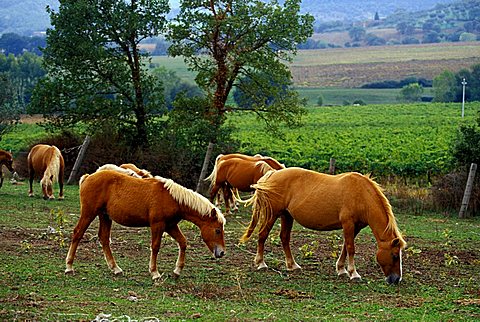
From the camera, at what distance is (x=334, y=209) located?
1112cm

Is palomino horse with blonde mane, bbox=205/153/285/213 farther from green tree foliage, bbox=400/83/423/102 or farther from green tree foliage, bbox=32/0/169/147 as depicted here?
green tree foliage, bbox=400/83/423/102

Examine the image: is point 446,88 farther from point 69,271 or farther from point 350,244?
point 69,271

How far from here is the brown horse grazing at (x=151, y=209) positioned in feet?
34.7

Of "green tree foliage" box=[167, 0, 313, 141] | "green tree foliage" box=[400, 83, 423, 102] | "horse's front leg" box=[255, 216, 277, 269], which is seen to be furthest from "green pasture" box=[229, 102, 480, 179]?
"green tree foliage" box=[400, 83, 423, 102]

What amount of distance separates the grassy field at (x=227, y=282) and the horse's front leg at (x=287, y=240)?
0.16m

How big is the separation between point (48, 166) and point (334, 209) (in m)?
10.9

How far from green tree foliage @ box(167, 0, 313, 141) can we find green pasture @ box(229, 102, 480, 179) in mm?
1882

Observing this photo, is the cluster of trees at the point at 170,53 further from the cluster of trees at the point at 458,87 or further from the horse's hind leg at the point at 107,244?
the cluster of trees at the point at 458,87

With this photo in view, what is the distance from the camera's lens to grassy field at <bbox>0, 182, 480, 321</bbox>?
8422 mm

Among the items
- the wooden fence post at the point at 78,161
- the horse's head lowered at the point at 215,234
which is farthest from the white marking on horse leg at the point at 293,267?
the wooden fence post at the point at 78,161

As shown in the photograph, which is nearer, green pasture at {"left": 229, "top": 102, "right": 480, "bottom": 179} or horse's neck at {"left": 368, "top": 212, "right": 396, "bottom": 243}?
horse's neck at {"left": 368, "top": 212, "right": 396, "bottom": 243}

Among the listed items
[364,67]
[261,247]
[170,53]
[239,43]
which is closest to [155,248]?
[261,247]

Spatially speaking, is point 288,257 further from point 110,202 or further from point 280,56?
point 280,56

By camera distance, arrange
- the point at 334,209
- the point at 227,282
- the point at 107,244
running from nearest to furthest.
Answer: the point at 227,282 → the point at 107,244 → the point at 334,209
